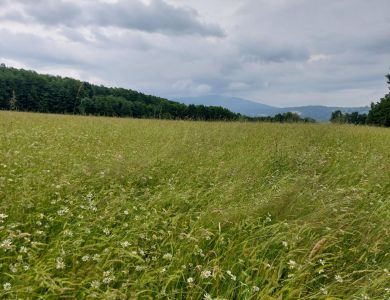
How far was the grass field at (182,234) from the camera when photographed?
2.38 metres

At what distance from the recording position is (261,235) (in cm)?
323

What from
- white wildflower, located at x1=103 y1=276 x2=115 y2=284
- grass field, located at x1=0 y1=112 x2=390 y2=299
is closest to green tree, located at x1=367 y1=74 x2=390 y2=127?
grass field, located at x1=0 y1=112 x2=390 y2=299

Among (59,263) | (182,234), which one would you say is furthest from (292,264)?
(59,263)

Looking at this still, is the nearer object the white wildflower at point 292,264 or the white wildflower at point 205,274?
the white wildflower at point 205,274

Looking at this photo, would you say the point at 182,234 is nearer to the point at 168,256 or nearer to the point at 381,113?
the point at 168,256

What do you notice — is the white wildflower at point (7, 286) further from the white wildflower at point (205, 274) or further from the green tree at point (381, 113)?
the green tree at point (381, 113)

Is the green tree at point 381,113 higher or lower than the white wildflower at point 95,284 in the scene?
higher

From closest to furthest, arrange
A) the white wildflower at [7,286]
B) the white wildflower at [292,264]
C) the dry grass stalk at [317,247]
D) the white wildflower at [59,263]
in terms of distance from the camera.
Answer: the white wildflower at [7,286]
the white wildflower at [59,263]
the white wildflower at [292,264]
the dry grass stalk at [317,247]

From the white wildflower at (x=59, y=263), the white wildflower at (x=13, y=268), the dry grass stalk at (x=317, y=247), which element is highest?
the dry grass stalk at (x=317, y=247)

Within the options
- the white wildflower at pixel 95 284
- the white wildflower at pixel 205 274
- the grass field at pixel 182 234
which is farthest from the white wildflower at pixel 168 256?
the white wildflower at pixel 95 284

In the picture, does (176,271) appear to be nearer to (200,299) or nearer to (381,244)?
(200,299)

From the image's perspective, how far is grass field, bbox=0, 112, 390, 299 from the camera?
2375 mm

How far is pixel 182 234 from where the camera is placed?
9.43 feet

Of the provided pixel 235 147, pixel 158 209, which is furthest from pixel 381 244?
pixel 235 147
